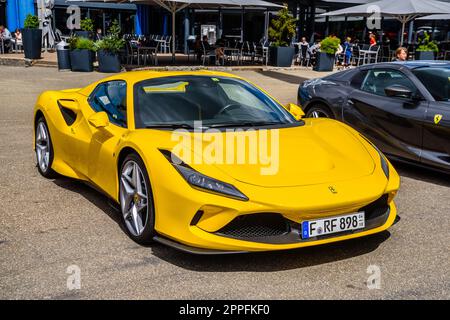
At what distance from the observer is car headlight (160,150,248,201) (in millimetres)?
3424

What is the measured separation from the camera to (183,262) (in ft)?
12.2

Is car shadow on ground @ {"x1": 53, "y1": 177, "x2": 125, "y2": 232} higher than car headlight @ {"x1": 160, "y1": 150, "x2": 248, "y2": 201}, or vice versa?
car headlight @ {"x1": 160, "y1": 150, "x2": 248, "y2": 201}

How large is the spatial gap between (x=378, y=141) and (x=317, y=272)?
3188mm

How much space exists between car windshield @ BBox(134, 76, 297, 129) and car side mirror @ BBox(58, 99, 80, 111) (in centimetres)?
94

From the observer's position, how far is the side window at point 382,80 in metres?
6.30

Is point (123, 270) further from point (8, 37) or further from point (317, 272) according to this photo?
point (8, 37)

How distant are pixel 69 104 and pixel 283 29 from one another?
15.5 m

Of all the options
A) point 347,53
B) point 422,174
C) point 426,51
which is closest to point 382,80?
point 422,174

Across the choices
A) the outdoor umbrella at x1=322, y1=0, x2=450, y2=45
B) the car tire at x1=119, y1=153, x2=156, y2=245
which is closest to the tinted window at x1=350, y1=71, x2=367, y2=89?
the car tire at x1=119, y1=153, x2=156, y2=245

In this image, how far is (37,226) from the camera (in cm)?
437

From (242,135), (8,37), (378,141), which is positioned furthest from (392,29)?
(242,135)

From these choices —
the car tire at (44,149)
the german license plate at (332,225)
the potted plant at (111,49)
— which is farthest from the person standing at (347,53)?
the german license plate at (332,225)

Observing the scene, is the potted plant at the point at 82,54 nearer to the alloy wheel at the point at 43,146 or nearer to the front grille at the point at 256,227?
the alloy wheel at the point at 43,146

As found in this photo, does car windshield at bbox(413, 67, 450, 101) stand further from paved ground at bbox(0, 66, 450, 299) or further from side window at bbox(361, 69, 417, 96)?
paved ground at bbox(0, 66, 450, 299)
